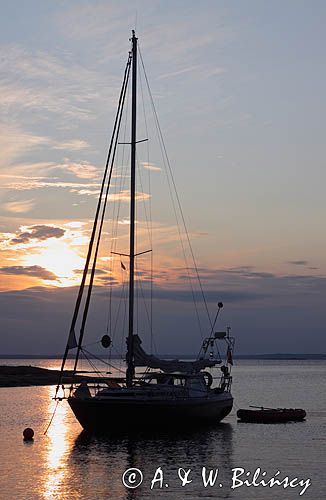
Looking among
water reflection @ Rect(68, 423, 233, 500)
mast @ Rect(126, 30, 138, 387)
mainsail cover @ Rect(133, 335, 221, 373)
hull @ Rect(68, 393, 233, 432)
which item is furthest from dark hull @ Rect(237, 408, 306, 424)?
mast @ Rect(126, 30, 138, 387)

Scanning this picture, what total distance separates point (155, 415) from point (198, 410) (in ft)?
14.2

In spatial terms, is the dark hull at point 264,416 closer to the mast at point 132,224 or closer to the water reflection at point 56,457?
the water reflection at point 56,457

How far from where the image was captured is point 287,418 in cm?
6172

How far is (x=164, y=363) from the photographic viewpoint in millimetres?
50000

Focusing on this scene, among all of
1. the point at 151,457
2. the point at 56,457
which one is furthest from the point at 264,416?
the point at 56,457

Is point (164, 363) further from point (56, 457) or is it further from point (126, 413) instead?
point (56, 457)

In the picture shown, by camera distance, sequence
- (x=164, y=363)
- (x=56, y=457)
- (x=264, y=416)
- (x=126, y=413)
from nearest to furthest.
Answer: (x=56, y=457) → (x=126, y=413) → (x=164, y=363) → (x=264, y=416)

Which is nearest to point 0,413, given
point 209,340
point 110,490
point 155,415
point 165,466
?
point 209,340

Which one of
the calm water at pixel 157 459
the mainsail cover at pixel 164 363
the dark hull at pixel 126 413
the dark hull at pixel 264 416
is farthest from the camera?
the dark hull at pixel 264 416

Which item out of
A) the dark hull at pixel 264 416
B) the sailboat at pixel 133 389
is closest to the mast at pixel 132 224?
the sailboat at pixel 133 389

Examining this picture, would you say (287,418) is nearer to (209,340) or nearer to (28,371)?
(209,340)

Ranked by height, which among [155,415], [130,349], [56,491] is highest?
[130,349]

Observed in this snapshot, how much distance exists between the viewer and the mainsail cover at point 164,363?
156 feet

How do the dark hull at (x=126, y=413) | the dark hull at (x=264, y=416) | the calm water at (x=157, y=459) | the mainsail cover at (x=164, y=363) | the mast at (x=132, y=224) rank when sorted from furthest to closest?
1. the dark hull at (x=264, y=416)
2. the mainsail cover at (x=164, y=363)
3. the mast at (x=132, y=224)
4. the dark hull at (x=126, y=413)
5. the calm water at (x=157, y=459)
